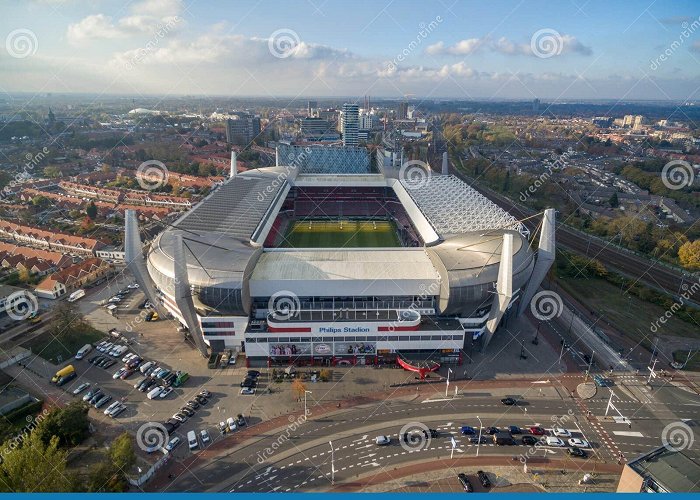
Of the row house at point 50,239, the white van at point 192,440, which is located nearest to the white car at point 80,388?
the white van at point 192,440

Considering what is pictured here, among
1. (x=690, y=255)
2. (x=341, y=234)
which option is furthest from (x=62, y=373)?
(x=690, y=255)

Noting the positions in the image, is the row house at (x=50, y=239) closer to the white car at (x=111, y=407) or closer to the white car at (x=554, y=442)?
the white car at (x=111, y=407)

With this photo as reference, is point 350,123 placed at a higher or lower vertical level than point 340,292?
higher

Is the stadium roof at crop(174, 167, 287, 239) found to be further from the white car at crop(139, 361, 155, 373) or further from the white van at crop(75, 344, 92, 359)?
the white car at crop(139, 361, 155, 373)

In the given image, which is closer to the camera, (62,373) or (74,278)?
(62,373)

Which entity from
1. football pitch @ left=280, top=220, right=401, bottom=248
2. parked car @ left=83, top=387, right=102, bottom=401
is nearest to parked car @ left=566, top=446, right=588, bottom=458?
parked car @ left=83, top=387, right=102, bottom=401

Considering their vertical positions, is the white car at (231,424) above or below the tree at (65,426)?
below

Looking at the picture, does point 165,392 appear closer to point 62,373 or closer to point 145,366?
point 145,366
